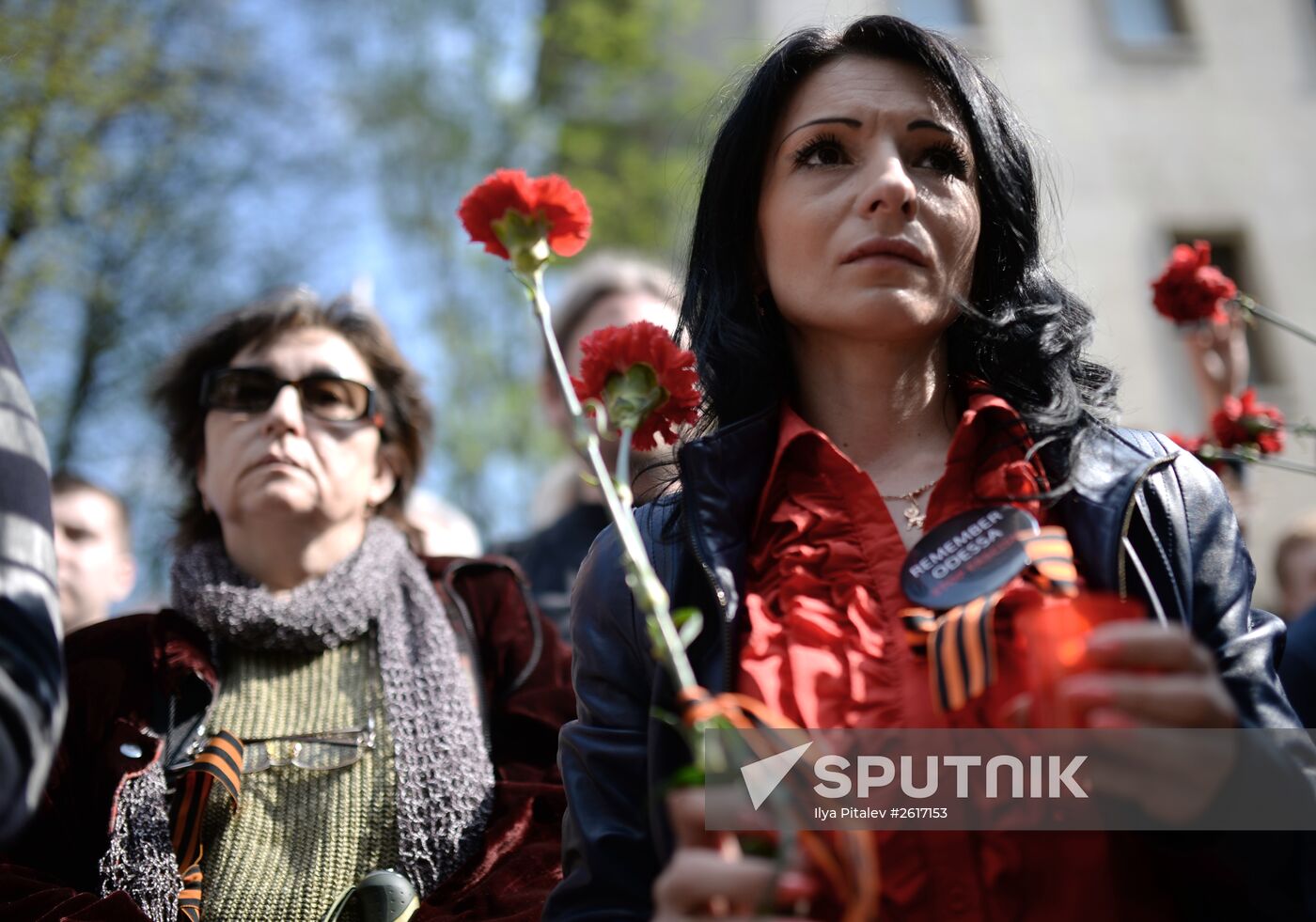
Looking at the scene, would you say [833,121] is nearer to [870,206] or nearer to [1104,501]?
[870,206]

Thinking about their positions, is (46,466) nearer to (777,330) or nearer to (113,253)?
(777,330)

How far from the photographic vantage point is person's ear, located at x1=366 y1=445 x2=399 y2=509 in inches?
140

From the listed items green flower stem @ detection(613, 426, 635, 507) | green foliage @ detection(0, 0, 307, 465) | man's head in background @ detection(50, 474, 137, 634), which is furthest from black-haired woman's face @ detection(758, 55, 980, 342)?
green foliage @ detection(0, 0, 307, 465)

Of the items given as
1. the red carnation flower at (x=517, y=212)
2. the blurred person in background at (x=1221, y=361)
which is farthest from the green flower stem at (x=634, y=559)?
the blurred person in background at (x=1221, y=361)

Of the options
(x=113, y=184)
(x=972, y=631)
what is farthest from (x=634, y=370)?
(x=113, y=184)

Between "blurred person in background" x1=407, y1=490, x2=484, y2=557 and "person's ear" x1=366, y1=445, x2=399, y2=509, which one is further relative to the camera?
"blurred person in background" x1=407, y1=490, x2=484, y2=557

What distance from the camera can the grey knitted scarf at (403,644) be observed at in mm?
2664

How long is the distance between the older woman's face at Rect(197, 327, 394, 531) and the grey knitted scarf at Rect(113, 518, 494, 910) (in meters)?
0.14

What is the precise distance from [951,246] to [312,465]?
1781 mm

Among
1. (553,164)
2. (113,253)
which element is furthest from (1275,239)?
(113,253)

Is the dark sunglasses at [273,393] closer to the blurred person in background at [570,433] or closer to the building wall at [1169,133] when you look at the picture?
the blurred person in background at [570,433]

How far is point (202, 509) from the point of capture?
3.58 m

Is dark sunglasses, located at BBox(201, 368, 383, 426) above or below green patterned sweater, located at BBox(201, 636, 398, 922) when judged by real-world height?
above

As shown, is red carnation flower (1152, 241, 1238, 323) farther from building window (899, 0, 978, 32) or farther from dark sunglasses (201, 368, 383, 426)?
building window (899, 0, 978, 32)
